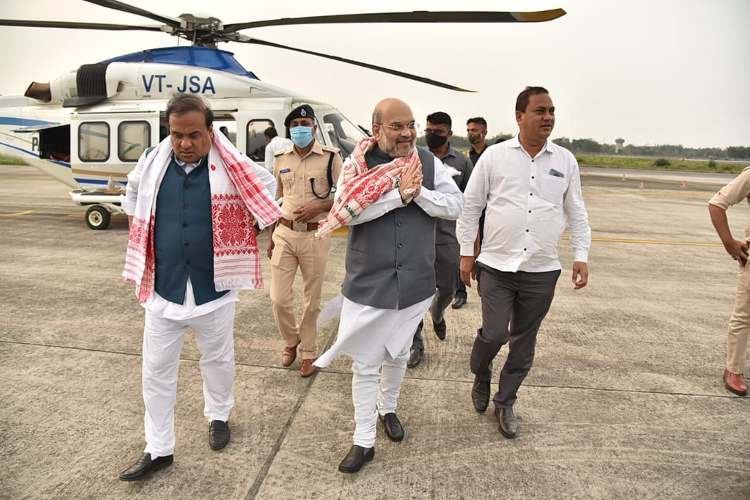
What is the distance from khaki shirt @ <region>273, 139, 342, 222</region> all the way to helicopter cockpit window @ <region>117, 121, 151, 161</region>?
6.05m

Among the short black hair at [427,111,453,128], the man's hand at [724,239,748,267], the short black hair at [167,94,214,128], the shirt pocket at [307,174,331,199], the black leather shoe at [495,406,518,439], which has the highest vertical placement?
the short black hair at [427,111,453,128]

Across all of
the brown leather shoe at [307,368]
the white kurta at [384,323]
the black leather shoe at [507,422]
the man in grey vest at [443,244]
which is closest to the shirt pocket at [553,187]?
the white kurta at [384,323]

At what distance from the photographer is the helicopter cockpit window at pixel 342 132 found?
29.9 ft

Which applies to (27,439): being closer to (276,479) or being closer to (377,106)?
(276,479)

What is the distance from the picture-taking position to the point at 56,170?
9578mm

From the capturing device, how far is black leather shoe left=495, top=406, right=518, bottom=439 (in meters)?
3.02

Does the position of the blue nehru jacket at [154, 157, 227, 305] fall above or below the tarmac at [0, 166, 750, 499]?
above

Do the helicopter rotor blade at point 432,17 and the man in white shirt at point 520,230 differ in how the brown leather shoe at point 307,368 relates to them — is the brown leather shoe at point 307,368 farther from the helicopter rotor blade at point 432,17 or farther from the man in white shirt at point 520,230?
the helicopter rotor blade at point 432,17

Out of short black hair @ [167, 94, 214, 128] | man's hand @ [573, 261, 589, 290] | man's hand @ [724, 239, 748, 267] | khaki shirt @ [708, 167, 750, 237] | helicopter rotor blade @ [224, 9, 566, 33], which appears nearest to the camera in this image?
short black hair @ [167, 94, 214, 128]

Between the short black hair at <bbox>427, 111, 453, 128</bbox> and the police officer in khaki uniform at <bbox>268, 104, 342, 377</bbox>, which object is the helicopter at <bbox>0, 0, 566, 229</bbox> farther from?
the police officer in khaki uniform at <bbox>268, 104, 342, 377</bbox>

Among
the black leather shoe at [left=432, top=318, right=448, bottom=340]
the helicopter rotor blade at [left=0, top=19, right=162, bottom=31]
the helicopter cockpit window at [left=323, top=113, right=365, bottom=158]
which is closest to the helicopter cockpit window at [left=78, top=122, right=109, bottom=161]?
the helicopter rotor blade at [left=0, top=19, right=162, bottom=31]

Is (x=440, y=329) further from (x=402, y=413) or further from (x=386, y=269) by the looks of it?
(x=386, y=269)

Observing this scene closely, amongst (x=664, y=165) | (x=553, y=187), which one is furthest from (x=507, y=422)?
(x=664, y=165)

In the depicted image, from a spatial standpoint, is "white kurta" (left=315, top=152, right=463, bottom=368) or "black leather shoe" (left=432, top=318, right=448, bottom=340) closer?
"white kurta" (left=315, top=152, right=463, bottom=368)
